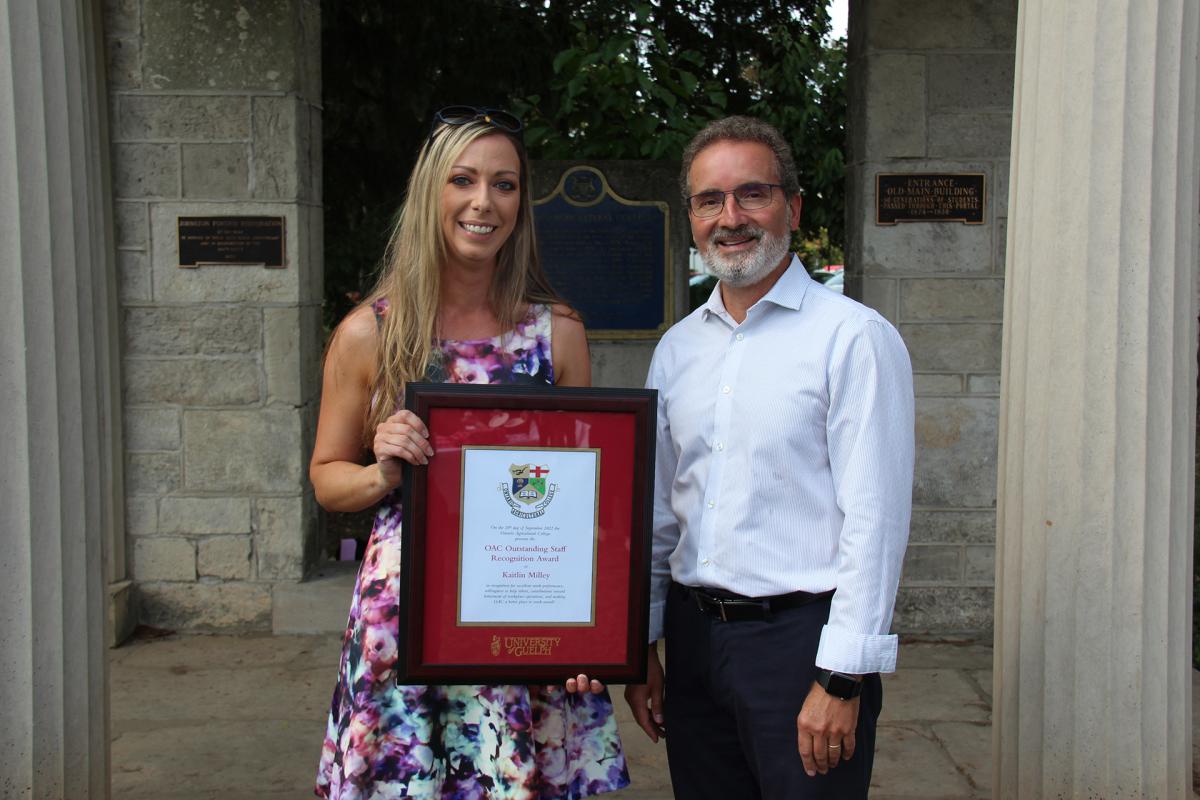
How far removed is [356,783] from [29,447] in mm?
1016

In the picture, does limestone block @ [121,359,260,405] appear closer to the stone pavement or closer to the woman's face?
the stone pavement

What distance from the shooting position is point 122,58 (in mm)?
5258

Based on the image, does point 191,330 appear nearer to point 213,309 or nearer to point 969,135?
point 213,309

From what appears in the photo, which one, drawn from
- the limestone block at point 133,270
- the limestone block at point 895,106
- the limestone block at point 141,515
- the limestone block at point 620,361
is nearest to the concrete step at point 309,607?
the limestone block at point 141,515

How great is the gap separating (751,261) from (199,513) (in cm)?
392

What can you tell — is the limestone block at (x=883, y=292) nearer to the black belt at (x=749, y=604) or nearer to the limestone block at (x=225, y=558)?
the limestone block at (x=225, y=558)

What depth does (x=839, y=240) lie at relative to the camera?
43.2ft

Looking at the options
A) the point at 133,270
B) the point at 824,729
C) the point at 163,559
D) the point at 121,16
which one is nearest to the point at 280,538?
the point at 163,559

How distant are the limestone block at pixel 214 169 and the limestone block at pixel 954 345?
10.6ft

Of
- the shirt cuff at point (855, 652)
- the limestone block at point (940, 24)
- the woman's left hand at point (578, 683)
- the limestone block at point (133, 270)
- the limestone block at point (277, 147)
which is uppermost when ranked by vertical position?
the limestone block at point (940, 24)

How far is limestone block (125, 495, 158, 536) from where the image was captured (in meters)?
5.43

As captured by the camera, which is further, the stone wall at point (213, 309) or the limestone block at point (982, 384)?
the limestone block at point (982, 384)

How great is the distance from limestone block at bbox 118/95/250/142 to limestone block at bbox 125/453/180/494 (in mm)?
1506

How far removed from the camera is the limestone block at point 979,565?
18.0ft
